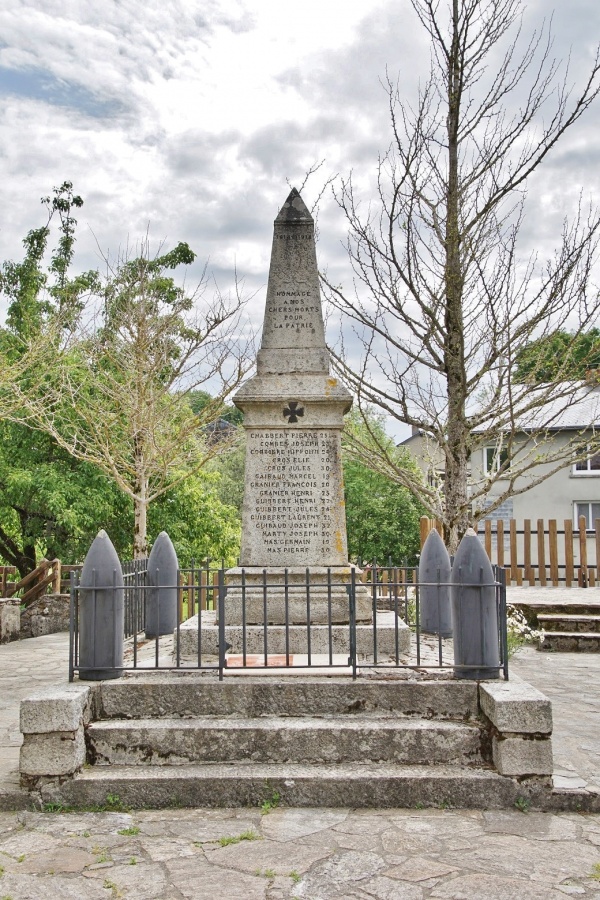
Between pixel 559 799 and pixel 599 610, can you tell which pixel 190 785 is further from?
pixel 599 610

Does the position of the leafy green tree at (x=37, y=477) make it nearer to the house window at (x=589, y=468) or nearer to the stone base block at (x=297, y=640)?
the stone base block at (x=297, y=640)

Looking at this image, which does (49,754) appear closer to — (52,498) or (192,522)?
(52,498)

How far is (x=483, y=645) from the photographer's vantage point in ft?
17.1

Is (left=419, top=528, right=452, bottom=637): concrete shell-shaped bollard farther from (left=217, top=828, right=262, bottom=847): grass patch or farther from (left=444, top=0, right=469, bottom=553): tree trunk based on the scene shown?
(left=217, top=828, right=262, bottom=847): grass patch

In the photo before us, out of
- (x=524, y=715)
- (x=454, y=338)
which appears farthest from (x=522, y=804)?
(x=454, y=338)

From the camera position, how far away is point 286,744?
16.1ft

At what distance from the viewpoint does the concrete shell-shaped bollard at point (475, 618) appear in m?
5.20

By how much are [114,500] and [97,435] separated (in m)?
4.14

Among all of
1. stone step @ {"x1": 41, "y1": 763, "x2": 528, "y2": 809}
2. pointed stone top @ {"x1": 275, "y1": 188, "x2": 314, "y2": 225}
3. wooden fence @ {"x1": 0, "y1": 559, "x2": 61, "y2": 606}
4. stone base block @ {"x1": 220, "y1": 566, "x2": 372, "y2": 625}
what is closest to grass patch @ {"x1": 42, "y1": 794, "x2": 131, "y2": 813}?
stone step @ {"x1": 41, "y1": 763, "x2": 528, "y2": 809}

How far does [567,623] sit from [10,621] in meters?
9.41

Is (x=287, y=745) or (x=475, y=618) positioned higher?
(x=475, y=618)

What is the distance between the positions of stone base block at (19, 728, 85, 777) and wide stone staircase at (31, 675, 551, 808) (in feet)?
0.16

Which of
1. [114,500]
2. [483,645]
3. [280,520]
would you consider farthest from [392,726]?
[114,500]

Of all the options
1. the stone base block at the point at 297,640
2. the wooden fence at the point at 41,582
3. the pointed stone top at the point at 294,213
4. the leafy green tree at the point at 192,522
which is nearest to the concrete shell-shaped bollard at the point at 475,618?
the stone base block at the point at 297,640
